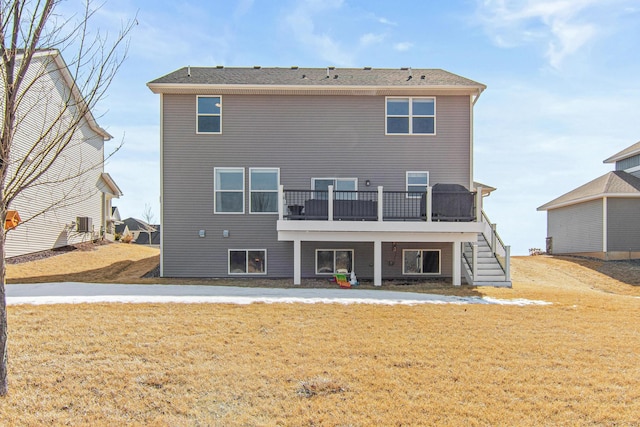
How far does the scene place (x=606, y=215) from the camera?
1970 centimetres

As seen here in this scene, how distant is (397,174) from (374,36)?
4.46 metres

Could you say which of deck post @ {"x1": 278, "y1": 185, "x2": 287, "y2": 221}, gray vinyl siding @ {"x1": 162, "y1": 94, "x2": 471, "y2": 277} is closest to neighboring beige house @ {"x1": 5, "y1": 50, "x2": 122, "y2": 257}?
gray vinyl siding @ {"x1": 162, "y1": 94, "x2": 471, "y2": 277}

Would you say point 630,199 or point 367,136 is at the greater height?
point 367,136

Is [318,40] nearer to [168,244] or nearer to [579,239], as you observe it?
[168,244]

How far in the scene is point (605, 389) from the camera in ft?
14.9

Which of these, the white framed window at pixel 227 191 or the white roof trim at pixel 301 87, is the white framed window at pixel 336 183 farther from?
the white roof trim at pixel 301 87

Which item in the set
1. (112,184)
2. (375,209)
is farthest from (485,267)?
(112,184)

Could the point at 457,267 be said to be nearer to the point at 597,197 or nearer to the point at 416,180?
the point at 416,180

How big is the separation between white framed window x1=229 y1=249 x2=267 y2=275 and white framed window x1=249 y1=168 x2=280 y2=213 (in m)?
1.44

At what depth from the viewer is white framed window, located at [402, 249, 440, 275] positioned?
14.0m

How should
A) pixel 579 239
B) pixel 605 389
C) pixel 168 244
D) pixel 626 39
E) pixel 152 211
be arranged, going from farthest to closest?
pixel 152 211, pixel 579 239, pixel 168 244, pixel 626 39, pixel 605 389

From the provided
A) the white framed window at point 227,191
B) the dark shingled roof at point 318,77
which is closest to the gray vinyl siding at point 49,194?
the white framed window at point 227,191

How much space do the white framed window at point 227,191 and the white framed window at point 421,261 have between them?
5.81 meters

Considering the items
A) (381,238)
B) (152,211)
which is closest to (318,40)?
(381,238)
